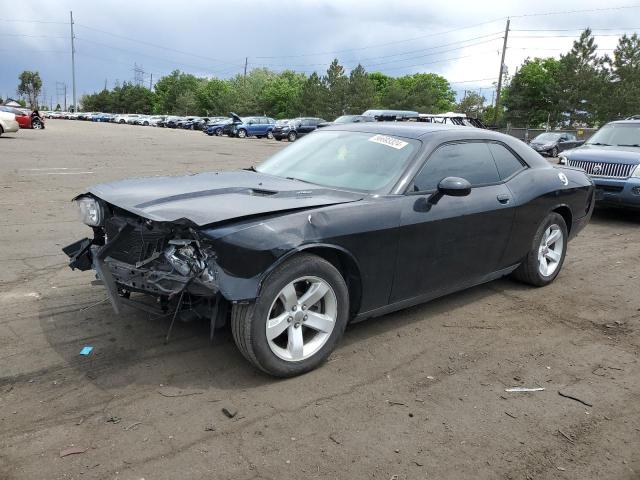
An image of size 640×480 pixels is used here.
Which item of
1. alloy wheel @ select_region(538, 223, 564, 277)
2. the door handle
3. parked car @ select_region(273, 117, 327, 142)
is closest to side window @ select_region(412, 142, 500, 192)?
the door handle

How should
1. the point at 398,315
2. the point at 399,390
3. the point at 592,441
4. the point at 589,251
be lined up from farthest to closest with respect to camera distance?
the point at 589,251 → the point at 398,315 → the point at 399,390 → the point at 592,441

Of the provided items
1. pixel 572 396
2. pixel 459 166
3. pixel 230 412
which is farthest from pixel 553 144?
pixel 230 412

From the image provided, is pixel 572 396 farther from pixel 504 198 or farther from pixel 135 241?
pixel 135 241

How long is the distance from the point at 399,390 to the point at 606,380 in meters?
1.43

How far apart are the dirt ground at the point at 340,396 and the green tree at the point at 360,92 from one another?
58.9m

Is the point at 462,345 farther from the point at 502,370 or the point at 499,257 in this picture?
the point at 499,257

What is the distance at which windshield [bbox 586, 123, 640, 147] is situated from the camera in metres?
9.78

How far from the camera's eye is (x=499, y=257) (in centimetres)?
476

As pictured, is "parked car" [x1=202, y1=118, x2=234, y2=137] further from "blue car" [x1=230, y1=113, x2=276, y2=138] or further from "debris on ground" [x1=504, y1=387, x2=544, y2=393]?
"debris on ground" [x1=504, y1=387, x2=544, y2=393]

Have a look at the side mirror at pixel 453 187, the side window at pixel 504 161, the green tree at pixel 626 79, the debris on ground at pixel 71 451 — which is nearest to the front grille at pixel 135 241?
the debris on ground at pixel 71 451

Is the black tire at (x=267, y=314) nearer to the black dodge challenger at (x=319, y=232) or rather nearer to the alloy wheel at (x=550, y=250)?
the black dodge challenger at (x=319, y=232)

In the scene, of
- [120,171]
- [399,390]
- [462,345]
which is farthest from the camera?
[120,171]

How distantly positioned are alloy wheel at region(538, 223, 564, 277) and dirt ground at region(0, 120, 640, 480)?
1.29 feet

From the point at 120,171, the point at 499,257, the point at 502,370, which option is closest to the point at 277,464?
the point at 502,370
